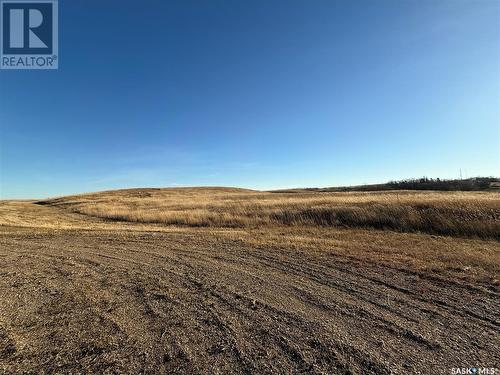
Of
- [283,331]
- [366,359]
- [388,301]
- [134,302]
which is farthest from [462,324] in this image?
[134,302]

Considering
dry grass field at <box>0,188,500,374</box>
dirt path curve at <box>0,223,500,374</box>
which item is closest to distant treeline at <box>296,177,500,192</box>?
dry grass field at <box>0,188,500,374</box>

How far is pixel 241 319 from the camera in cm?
501

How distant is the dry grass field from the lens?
3.87 meters

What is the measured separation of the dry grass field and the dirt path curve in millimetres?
24

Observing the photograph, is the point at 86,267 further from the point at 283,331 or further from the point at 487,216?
the point at 487,216

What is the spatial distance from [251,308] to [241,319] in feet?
1.60

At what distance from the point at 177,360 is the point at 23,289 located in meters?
5.07

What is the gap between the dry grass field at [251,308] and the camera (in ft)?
12.7

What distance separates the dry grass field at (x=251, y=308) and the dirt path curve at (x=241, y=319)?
0.08 ft

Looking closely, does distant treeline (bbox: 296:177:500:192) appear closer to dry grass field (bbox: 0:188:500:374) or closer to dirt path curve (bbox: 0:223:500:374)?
dry grass field (bbox: 0:188:500:374)

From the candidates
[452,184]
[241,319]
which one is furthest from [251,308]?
[452,184]

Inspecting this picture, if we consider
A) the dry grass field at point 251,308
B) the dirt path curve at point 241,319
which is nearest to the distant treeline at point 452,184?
the dry grass field at point 251,308

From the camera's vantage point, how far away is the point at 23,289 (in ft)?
22.0

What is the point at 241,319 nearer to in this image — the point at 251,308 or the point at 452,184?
the point at 251,308
